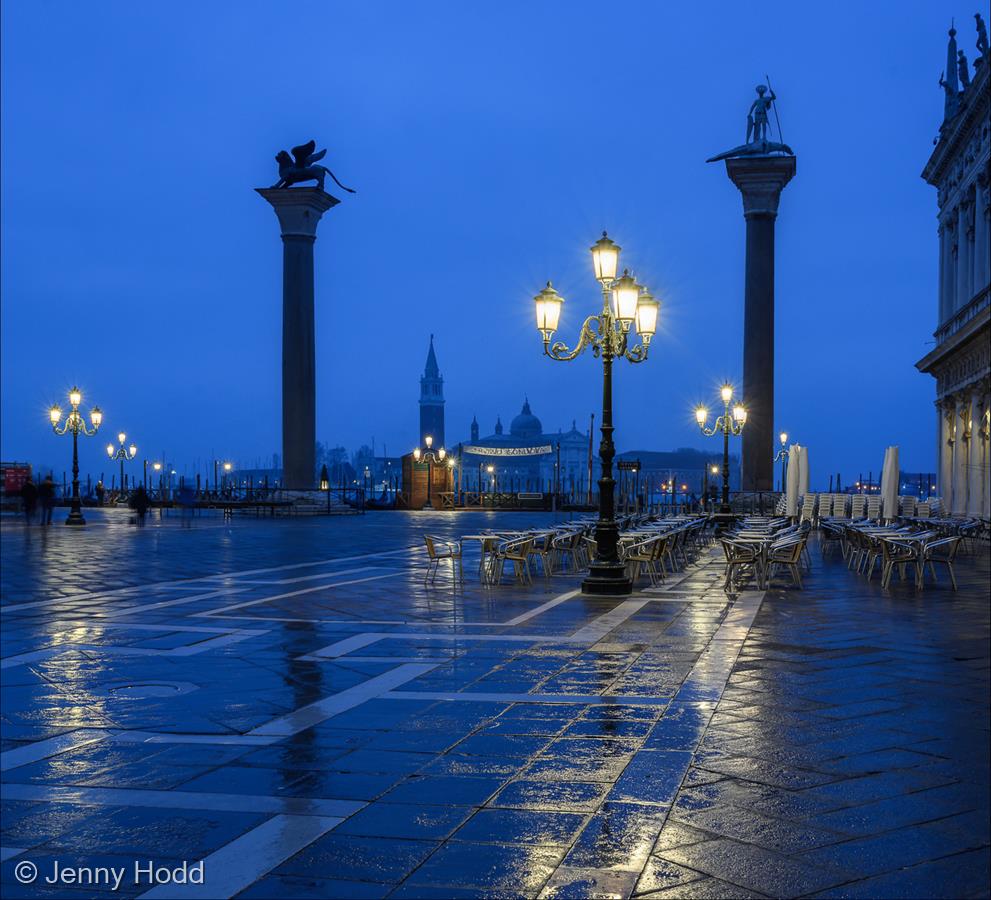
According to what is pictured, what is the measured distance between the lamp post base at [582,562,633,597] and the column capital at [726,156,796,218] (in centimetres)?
2539

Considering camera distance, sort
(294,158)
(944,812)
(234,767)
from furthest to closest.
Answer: (294,158)
(234,767)
(944,812)

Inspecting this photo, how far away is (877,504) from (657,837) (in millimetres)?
25361

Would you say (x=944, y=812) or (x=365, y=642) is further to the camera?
(x=365, y=642)

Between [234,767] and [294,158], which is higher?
[294,158]

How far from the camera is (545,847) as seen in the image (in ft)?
12.3

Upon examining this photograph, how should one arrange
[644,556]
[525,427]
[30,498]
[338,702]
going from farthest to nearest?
[525,427], [30,498], [644,556], [338,702]

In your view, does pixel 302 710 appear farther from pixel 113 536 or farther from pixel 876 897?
pixel 113 536

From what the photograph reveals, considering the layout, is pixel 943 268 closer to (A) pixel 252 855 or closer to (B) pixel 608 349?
(B) pixel 608 349

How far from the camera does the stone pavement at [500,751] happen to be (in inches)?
141

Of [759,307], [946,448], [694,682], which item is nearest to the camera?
[694,682]

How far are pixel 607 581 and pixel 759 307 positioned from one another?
24.3 meters

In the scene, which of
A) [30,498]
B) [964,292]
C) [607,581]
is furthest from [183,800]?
[964,292]

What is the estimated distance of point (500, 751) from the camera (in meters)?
5.07

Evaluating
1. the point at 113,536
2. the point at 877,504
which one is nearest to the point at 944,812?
the point at 113,536
